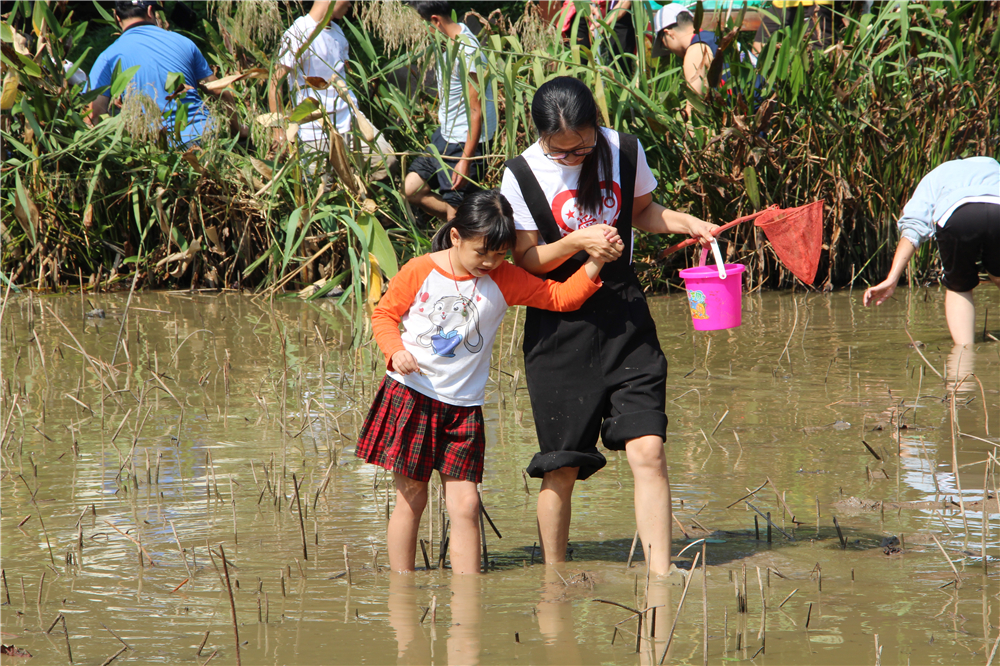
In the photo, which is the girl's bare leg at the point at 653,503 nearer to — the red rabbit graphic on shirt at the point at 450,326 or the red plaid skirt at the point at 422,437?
the red plaid skirt at the point at 422,437

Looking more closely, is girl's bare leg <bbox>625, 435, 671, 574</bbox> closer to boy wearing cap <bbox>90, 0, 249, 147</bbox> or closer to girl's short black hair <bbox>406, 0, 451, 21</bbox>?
A: girl's short black hair <bbox>406, 0, 451, 21</bbox>

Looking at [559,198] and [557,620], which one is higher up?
[559,198]

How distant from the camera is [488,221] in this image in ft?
9.57

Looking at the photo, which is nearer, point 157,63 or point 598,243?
point 598,243

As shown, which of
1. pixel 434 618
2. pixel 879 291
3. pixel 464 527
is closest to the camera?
pixel 434 618

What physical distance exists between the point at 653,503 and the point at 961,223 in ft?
10.1

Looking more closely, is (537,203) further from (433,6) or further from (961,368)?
(433,6)

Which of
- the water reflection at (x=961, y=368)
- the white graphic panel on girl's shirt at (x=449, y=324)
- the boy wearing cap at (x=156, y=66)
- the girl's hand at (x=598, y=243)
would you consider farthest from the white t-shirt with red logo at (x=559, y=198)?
the boy wearing cap at (x=156, y=66)

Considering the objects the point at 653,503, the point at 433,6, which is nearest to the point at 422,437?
the point at 653,503

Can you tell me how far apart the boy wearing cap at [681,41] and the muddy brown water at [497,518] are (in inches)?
73.8

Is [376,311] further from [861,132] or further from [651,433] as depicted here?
[861,132]

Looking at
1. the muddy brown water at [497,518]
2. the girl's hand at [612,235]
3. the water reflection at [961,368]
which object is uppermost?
the girl's hand at [612,235]

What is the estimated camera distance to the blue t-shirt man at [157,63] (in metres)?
7.30

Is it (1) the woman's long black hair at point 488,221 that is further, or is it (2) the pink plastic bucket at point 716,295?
(2) the pink plastic bucket at point 716,295
